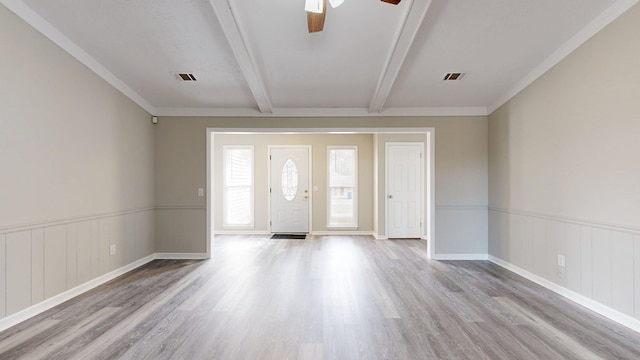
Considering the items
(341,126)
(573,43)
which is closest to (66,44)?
(341,126)

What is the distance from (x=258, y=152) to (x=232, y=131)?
2.14m


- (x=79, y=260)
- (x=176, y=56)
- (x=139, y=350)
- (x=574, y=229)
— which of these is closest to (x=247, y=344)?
(x=139, y=350)

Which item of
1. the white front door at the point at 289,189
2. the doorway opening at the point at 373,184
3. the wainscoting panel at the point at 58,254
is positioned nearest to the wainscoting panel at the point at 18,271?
the wainscoting panel at the point at 58,254

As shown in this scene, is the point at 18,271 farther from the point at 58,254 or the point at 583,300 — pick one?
the point at 583,300

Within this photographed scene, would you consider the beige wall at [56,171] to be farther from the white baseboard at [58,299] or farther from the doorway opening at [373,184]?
the doorway opening at [373,184]

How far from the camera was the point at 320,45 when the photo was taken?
304cm

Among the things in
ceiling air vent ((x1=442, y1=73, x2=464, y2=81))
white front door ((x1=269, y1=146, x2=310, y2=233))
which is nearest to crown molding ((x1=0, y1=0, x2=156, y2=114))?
white front door ((x1=269, y1=146, x2=310, y2=233))

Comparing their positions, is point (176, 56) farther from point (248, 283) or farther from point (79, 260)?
point (248, 283)

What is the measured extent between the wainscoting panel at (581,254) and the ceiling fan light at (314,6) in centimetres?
301

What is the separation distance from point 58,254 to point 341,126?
11.8 ft

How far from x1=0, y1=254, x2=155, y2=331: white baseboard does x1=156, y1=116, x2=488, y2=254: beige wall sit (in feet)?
2.68

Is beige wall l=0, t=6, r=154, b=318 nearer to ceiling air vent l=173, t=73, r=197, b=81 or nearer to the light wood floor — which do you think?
the light wood floor

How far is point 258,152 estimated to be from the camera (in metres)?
6.66

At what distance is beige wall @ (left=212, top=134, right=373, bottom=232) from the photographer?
6.51 metres
